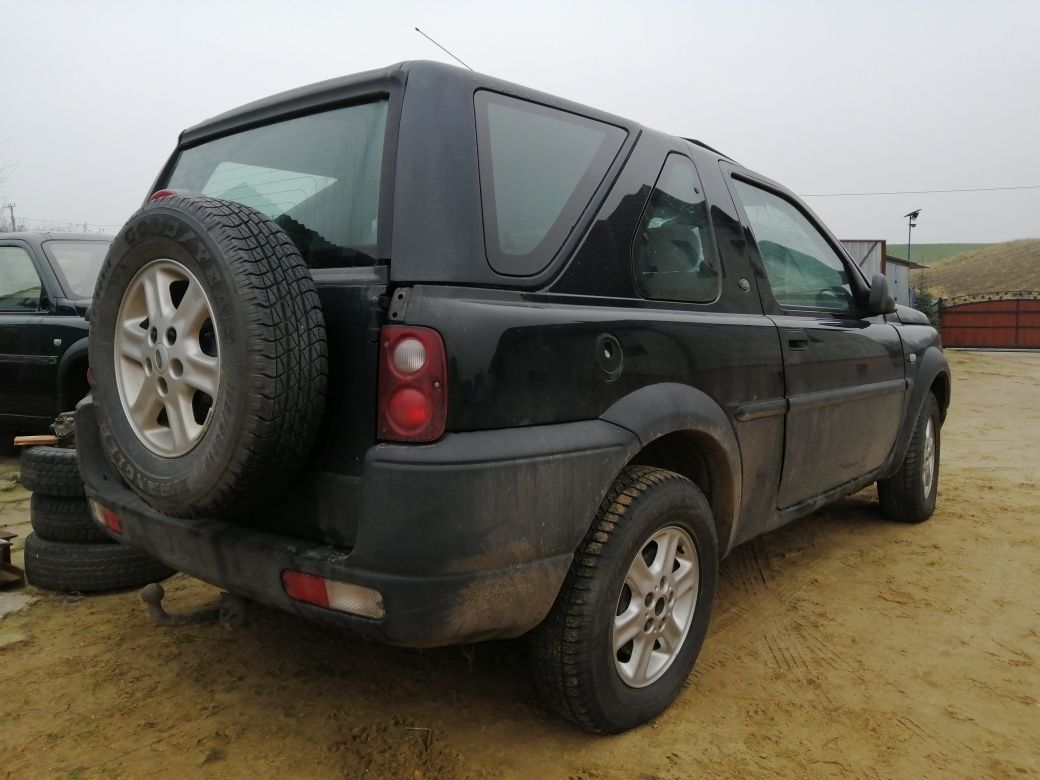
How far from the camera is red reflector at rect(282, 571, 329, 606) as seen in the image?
6.14 feet

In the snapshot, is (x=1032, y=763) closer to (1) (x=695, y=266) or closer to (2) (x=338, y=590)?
(1) (x=695, y=266)

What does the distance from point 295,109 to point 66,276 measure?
3.96 meters

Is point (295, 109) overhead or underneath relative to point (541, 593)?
overhead

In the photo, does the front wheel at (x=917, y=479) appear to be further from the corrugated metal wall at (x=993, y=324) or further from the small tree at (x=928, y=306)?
the corrugated metal wall at (x=993, y=324)

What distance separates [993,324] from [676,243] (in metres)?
33.0

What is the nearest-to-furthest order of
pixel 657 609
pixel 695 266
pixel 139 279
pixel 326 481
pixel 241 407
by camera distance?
pixel 241 407, pixel 326 481, pixel 139 279, pixel 657 609, pixel 695 266

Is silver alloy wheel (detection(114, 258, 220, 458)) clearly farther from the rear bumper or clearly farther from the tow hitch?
the tow hitch

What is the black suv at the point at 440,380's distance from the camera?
5.89ft

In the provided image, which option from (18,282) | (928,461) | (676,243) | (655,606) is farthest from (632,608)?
(18,282)

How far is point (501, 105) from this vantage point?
7.14ft

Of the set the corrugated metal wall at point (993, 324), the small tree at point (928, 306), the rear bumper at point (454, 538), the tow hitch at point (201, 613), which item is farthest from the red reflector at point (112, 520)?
the corrugated metal wall at point (993, 324)

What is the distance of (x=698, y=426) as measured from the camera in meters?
2.43

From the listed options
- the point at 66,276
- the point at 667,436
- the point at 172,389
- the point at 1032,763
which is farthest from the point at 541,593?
the point at 66,276

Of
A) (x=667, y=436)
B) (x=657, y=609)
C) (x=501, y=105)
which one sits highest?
(x=501, y=105)
